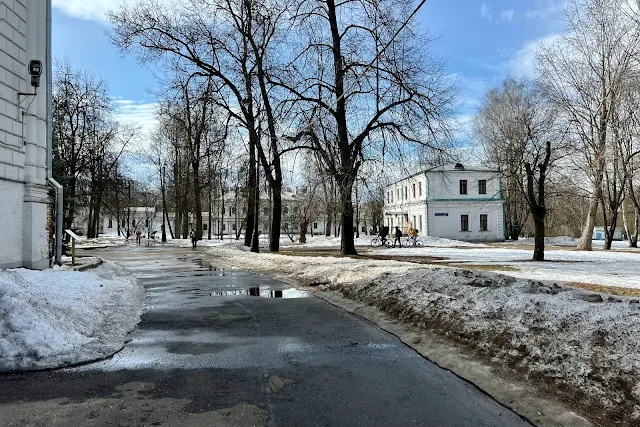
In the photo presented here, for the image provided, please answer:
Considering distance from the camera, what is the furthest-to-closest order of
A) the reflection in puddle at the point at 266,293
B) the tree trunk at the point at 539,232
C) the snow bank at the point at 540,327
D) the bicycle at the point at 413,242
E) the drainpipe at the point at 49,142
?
the bicycle at the point at 413,242, the tree trunk at the point at 539,232, the drainpipe at the point at 49,142, the reflection in puddle at the point at 266,293, the snow bank at the point at 540,327

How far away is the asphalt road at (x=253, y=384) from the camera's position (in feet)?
13.0

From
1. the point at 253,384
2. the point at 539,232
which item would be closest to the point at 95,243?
the point at 539,232

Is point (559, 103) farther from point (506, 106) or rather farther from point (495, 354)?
point (495, 354)

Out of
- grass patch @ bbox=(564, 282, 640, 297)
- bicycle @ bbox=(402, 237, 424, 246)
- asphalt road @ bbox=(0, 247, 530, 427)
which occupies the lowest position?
asphalt road @ bbox=(0, 247, 530, 427)

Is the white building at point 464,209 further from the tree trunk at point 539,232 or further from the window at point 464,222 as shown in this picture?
the tree trunk at point 539,232

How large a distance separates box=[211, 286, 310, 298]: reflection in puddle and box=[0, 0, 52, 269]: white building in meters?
4.58

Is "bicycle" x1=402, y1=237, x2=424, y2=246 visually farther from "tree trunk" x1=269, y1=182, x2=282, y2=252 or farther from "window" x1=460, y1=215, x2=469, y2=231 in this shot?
"tree trunk" x1=269, y1=182, x2=282, y2=252

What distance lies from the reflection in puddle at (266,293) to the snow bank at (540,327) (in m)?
1.84

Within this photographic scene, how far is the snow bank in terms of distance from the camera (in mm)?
4316

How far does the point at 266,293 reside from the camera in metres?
10.9

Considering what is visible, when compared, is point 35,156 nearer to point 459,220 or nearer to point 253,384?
point 253,384

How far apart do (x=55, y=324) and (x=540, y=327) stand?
19.4ft

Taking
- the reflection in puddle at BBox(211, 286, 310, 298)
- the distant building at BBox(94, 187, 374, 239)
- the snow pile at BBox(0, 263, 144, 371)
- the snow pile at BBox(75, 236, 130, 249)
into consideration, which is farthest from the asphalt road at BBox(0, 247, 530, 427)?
the distant building at BBox(94, 187, 374, 239)

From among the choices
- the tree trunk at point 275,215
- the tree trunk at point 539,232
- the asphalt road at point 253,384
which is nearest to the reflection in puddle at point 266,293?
the asphalt road at point 253,384
